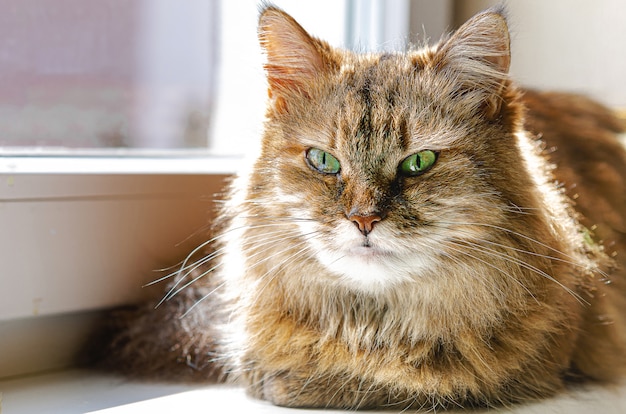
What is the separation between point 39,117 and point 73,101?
0.31 feet

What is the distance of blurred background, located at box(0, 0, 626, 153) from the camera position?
1.50m

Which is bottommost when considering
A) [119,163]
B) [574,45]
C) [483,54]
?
[119,163]

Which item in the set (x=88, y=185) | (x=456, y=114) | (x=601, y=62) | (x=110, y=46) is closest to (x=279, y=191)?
(x=456, y=114)

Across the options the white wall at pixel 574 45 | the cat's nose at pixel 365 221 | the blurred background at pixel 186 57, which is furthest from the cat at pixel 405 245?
the white wall at pixel 574 45

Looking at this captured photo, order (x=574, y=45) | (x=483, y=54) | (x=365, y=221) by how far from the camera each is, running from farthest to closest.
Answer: (x=574, y=45)
(x=483, y=54)
(x=365, y=221)

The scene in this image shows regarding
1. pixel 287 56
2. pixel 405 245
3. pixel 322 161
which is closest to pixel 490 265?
pixel 405 245

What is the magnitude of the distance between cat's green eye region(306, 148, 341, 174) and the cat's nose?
0.53 feet

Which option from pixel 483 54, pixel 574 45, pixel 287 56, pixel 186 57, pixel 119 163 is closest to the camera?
pixel 483 54

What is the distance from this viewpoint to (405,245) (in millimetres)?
1139

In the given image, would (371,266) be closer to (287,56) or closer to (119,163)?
(287,56)

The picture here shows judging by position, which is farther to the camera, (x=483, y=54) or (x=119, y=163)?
(x=119, y=163)

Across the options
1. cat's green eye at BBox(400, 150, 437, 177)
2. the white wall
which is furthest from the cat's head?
the white wall

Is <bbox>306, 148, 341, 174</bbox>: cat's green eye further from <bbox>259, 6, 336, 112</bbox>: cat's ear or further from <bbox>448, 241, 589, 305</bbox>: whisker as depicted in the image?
<bbox>448, 241, 589, 305</bbox>: whisker

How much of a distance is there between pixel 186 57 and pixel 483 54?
974mm
